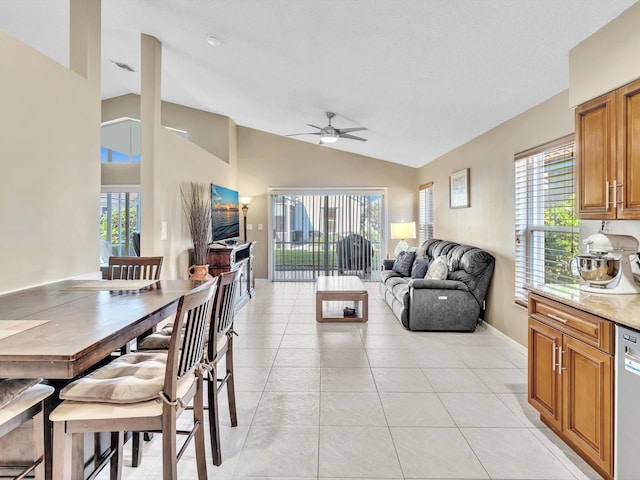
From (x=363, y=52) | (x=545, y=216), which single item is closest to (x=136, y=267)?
(x=363, y=52)

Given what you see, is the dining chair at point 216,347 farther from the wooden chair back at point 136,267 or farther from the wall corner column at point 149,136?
the wall corner column at point 149,136

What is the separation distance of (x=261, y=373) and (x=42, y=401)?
6.38 feet

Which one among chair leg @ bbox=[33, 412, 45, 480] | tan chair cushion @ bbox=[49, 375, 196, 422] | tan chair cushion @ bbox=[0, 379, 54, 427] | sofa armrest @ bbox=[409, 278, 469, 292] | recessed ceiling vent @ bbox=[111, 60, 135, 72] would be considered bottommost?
chair leg @ bbox=[33, 412, 45, 480]

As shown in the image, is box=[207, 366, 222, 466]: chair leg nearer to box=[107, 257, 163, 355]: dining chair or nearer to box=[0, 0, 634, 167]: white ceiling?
box=[107, 257, 163, 355]: dining chair

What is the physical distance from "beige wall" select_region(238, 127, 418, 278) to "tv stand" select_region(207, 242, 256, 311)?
192 centimetres

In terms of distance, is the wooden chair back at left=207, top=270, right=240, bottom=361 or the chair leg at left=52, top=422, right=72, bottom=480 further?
the wooden chair back at left=207, top=270, right=240, bottom=361

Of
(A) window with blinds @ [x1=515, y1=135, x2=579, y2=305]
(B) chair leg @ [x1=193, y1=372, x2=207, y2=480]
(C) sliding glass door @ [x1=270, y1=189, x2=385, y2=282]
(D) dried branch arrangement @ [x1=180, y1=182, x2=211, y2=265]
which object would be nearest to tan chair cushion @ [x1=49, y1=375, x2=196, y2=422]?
(B) chair leg @ [x1=193, y1=372, x2=207, y2=480]

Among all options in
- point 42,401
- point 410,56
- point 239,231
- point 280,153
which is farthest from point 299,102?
point 42,401

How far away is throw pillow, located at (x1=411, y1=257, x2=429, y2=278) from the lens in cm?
553

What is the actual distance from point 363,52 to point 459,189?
9.58 feet

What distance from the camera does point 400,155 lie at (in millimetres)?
7012

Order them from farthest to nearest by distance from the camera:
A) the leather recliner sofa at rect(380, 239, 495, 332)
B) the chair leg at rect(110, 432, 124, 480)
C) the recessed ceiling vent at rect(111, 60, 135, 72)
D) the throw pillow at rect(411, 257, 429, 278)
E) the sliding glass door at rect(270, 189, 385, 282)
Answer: the sliding glass door at rect(270, 189, 385, 282) → the throw pillow at rect(411, 257, 429, 278) → the recessed ceiling vent at rect(111, 60, 135, 72) → the leather recliner sofa at rect(380, 239, 495, 332) → the chair leg at rect(110, 432, 124, 480)

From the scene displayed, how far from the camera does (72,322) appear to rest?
1.51 metres

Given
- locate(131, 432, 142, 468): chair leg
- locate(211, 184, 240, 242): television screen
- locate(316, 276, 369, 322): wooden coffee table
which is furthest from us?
locate(211, 184, 240, 242): television screen
